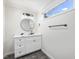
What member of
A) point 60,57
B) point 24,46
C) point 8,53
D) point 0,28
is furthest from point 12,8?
point 60,57

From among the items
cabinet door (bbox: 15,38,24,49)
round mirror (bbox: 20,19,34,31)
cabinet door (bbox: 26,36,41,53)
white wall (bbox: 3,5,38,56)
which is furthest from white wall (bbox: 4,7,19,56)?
cabinet door (bbox: 26,36,41,53)

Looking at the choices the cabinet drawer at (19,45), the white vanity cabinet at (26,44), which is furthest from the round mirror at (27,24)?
the cabinet drawer at (19,45)

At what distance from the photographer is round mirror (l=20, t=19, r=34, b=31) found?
278 cm

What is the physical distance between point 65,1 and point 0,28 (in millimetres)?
1717

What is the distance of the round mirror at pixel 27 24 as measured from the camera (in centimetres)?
278

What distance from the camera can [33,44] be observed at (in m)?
2.49

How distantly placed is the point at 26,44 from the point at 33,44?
0.35 meters

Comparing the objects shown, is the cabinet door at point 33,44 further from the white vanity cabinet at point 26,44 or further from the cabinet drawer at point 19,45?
the cabinet drawer at point 19,45

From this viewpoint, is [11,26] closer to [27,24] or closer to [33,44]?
[27,24]

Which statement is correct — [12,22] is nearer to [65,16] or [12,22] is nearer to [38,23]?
[38,23]

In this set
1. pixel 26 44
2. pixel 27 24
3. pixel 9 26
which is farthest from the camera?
pixel 27 24

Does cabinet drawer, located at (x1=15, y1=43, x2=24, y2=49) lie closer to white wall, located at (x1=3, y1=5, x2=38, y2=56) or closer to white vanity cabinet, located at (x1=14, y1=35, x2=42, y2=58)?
white vanity cabinet, located at (x1=14, y1=35, x2=42, y2=58)

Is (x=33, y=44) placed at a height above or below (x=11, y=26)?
below

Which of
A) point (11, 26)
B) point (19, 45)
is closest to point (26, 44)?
point (19, 45)
